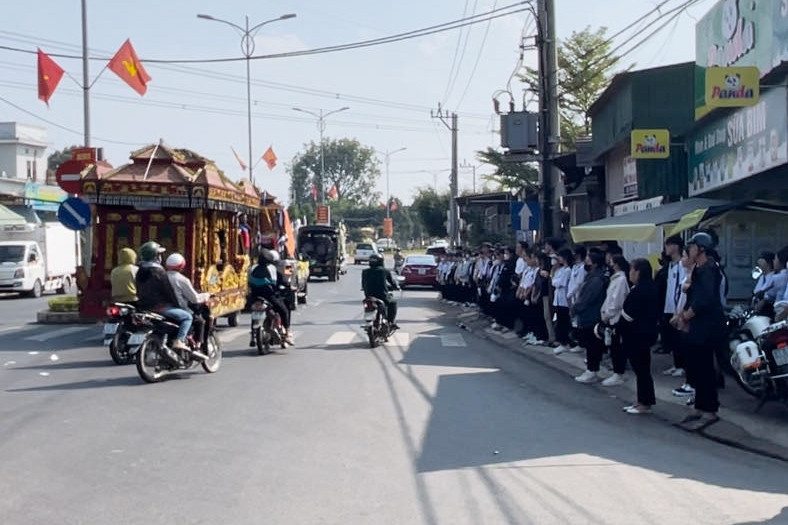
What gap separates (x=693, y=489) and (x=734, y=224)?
10.8 meters

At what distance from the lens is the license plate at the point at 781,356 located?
10.3 m

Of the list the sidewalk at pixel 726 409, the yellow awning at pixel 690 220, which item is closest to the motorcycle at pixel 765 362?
the sidewalk at pixel 726 409

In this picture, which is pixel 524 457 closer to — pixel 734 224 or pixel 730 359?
pixel 730 359

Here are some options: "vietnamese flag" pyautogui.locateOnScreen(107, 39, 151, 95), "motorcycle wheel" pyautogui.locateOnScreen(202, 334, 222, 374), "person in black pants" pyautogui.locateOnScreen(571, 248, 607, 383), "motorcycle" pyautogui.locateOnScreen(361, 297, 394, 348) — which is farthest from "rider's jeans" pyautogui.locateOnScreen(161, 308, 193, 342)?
"vietnamese flag" pyautogui.locateOnScreen(107, 39, 151, 95)

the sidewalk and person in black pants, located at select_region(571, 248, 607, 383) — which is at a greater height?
person in black pants, located at select_region(571, 248, 607, 383)

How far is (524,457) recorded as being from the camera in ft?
30.0

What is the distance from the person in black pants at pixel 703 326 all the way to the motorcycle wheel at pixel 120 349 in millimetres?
8974

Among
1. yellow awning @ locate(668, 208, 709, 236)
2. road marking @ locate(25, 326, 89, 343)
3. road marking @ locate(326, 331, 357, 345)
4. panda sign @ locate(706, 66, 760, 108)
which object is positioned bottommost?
road marking @ locate(326, 331, 357, 345)

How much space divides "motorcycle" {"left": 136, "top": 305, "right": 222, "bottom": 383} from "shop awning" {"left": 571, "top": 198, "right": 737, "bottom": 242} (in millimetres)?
6780

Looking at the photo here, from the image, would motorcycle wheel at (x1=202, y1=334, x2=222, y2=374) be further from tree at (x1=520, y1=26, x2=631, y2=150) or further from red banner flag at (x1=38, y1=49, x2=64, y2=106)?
tree at (x1=520, y1=26, x2=631, y2=150)

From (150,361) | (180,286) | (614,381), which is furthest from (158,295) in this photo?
(614,381)

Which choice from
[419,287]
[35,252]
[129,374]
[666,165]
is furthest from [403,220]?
[129,374]

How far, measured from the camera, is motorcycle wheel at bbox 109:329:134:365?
15945 mm

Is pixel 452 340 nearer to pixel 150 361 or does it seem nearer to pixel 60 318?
pixel 150 361
